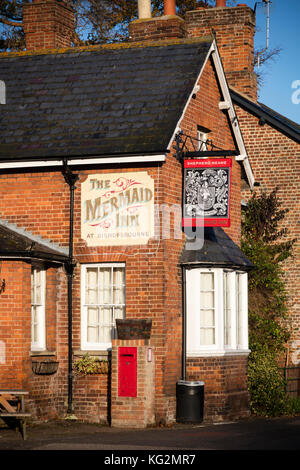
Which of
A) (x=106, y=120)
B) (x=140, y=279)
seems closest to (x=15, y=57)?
(x=106, y=120)

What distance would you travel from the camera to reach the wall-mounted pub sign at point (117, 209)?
1919 cm

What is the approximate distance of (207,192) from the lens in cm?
1953

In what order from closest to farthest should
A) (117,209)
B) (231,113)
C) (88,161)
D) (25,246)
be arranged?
(25,246)
(88,161)
(117,209)
(231,113)

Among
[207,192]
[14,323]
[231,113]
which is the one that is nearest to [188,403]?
[14,323]

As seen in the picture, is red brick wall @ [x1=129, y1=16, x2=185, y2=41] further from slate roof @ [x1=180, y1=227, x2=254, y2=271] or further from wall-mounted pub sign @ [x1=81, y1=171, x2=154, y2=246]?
wall-mounted pub sign @ [x1=81, y1=171, x2=154, y2=246]

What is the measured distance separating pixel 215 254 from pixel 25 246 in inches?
161

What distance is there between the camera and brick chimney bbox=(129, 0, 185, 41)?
23297 millimetres

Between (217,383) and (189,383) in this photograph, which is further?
(217,383)

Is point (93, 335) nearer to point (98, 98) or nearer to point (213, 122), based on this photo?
point (98, 98)

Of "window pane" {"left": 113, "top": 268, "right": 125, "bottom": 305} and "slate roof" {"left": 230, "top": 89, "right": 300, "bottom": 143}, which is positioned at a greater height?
"slate roof" {"left": 230, "top": 89, "right": 300, "bottom": 143}

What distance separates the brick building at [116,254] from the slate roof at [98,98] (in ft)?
0.13

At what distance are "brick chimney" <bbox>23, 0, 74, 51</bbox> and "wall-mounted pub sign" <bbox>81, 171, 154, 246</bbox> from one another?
616cm

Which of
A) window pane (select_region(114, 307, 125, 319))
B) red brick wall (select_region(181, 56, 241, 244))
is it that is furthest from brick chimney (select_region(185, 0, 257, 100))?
window pane (select_region(114, 307, 125, 319))

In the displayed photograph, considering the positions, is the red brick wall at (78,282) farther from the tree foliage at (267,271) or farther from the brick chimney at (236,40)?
the brick chimney at (236,40)
